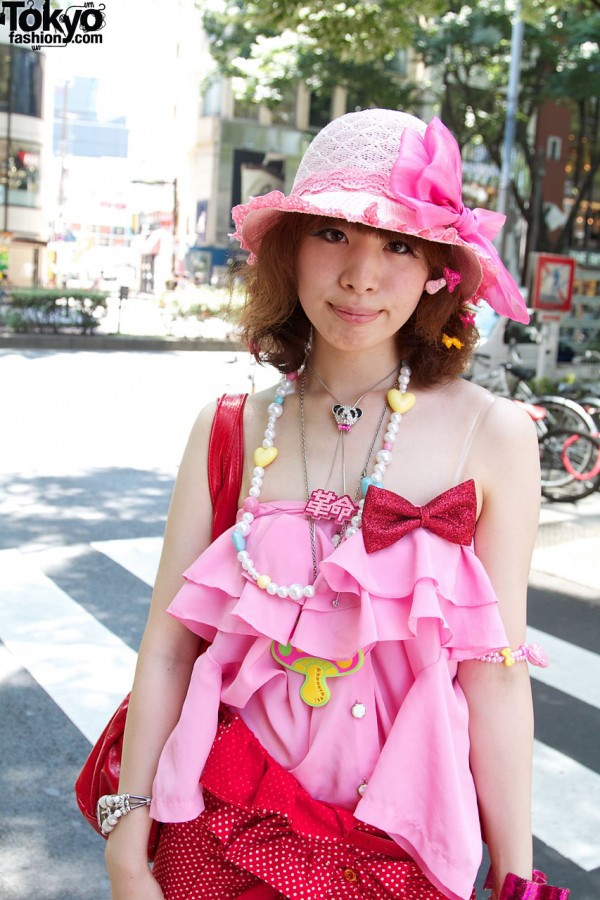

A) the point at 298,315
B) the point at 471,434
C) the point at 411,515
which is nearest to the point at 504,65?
the point at 298,315

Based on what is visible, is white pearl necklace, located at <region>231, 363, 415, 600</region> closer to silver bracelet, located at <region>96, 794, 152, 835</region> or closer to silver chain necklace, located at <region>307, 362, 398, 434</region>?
silver chain necklace, located at <region>307, 362, 398, 434</region>

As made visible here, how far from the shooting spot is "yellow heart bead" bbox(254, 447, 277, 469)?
1645mm

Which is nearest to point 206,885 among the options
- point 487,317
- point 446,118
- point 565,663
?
point 565,663

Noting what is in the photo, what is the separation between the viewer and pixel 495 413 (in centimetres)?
160

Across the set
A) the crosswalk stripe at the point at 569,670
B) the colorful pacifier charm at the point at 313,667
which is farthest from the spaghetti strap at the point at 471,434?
the crosswalk stripe at the point at 569,670

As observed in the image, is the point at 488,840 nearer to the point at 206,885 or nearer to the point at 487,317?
the point at 206,885

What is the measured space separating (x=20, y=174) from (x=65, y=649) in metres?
32.8

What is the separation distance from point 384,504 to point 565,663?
12.4 ft

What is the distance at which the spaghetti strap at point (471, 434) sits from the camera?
1578 millimetres

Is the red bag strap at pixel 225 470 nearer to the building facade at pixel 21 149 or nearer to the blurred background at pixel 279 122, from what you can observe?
the blurred background at pixel 279 122

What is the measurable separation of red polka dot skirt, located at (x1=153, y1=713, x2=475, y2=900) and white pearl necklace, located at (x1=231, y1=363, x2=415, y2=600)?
0.24m

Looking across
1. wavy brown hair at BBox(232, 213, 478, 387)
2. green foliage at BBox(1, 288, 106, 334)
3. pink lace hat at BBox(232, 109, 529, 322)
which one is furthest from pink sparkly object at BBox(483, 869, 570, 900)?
green foliage at BBox(1, 288, 106, 334)

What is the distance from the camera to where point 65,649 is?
15.4ft

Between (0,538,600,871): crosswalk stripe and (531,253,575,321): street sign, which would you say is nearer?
(0,538,600,871): crosswalk stripe
